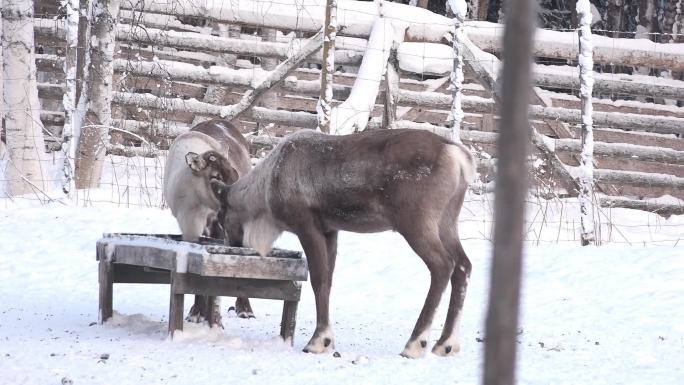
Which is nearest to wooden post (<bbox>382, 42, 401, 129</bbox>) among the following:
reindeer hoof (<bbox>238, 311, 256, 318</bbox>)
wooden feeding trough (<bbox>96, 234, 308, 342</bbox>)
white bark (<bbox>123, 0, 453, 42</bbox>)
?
white bark (<bbox>123, 0, 453, 42</bbox>)

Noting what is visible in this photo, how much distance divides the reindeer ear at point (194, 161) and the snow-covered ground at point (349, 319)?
40.6 inches

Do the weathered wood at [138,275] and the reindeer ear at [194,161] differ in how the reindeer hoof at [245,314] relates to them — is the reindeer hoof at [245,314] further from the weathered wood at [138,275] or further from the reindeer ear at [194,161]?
the reindeer ear at [194,161]

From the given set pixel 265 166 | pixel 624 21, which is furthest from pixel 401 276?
pixel 624 21

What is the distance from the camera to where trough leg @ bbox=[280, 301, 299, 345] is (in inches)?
226

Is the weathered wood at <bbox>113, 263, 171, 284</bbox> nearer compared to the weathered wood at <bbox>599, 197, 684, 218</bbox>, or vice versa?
the weathered wood at <bbox>113, 263, 171, 284</bbox>

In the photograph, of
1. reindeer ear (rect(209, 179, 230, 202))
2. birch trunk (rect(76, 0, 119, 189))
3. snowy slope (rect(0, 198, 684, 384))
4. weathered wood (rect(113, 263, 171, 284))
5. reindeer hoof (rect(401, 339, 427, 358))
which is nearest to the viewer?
snowy slope (rect(0, 198, 684, 384))

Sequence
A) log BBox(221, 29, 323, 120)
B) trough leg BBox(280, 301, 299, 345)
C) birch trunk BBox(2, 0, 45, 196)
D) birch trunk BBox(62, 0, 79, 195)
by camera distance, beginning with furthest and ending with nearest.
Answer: log BBox(221, 29, 323, 120) → birch trunk BBox(2, 0, 45, 196) → birch trunk BBox(62, 0, 79, 195) → trough leg BBox(280, 301, 299, 345)

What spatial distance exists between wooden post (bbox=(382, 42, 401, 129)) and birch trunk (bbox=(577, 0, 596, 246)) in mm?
2451

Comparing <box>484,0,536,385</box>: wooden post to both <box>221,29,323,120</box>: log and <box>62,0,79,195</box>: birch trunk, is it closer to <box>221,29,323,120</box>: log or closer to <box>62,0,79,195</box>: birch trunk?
<box>62,0,79,195</box>: birch trunk

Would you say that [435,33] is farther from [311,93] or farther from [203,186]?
[203,186]

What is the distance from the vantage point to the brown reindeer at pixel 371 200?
5.52 meters

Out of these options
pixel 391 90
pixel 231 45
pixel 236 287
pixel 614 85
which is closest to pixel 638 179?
pixel 614 85

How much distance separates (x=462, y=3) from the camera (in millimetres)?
10602

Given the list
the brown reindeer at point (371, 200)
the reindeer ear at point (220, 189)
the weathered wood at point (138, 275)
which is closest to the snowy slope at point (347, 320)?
the weathered wood at point (138, 275)
